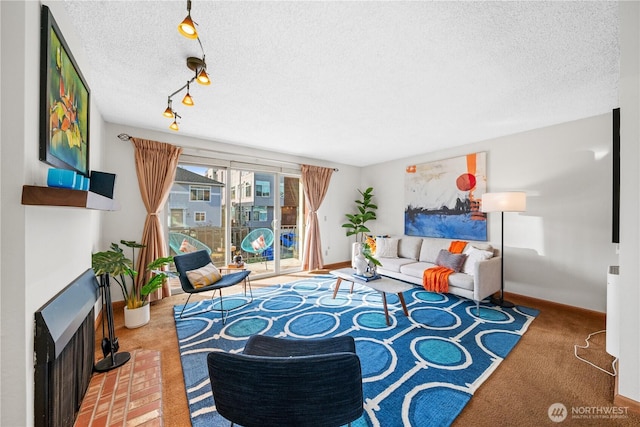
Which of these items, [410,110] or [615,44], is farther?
[410,110]

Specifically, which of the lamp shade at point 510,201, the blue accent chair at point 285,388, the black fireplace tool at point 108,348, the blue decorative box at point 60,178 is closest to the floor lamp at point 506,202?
the lamp shade at point 510,201

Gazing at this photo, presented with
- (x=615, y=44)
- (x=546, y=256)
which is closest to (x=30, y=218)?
(x=615, y=44)

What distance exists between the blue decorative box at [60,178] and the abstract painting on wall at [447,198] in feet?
15.4

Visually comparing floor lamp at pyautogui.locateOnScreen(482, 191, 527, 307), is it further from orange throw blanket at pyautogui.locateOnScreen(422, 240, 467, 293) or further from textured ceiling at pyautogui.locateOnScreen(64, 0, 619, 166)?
textured ceiling at pyautogui.locateOnScreen(64, 0, 619, 166)

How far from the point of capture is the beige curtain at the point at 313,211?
5160 mm

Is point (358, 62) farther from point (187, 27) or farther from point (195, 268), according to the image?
point (195, 268)

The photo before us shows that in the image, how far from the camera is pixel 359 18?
4.95ft

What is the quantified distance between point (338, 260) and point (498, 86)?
4436mm

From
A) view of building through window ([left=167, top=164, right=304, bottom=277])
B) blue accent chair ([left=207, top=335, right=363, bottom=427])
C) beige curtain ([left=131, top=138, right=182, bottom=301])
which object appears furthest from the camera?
view of building through window ([left=167, top=164, right=304, bottom=277])

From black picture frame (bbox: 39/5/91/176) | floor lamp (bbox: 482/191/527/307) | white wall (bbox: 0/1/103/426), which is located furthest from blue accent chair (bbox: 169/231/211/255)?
floor lamp (bbox: 482/191/527/307)

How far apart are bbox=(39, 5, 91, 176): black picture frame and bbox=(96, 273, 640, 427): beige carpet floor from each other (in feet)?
5.46

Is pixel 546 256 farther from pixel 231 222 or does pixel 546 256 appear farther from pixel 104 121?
pixel 104 121

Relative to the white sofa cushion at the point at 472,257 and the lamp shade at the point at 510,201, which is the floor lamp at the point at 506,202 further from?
the white sofa cushion at the point at 472,257

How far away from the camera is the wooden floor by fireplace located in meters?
1.46
